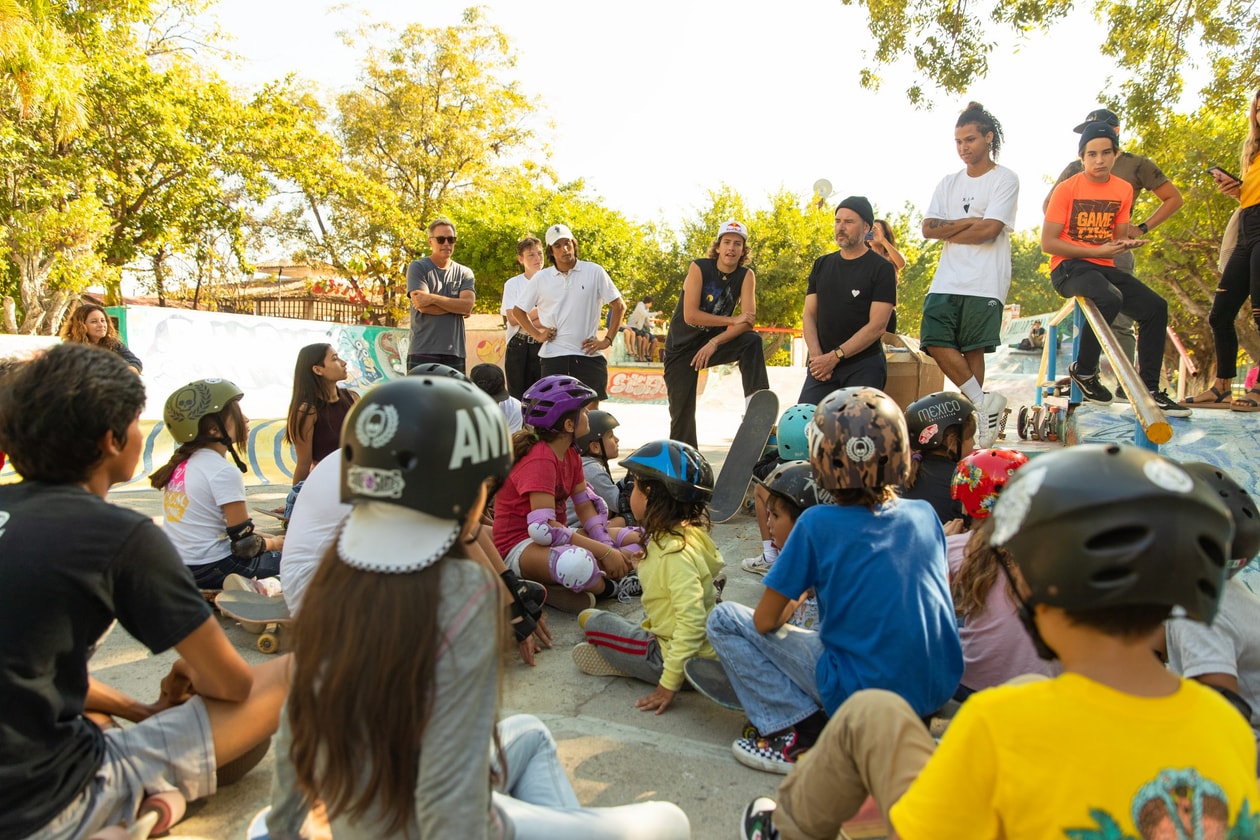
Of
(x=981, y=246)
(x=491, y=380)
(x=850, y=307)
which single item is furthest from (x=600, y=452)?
(x=981, y=246)

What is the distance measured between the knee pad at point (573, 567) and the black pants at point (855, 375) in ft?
8.57

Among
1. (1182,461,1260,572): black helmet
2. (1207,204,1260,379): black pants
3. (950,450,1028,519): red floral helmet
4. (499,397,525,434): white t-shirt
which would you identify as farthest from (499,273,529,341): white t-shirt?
(1182,461,1260,572): black helmet

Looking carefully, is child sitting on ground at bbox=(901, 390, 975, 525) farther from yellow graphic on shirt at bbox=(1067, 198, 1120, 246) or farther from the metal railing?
yellow graphic on shirt at bbox=(1067, 198, 1120, 246)

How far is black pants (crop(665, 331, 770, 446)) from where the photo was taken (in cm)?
711

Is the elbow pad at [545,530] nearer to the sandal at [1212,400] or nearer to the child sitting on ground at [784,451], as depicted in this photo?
the child sitting on ground at [784,451]

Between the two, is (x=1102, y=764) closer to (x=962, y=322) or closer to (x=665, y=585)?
(x=665, y=585)

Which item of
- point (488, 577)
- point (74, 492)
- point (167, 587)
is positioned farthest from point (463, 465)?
point (74, 492)

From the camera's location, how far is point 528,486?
4.43m

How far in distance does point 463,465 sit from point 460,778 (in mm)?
613

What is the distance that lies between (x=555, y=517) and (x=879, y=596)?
232 cm

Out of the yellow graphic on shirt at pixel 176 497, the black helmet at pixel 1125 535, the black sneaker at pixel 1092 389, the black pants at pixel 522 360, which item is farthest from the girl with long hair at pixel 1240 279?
the yellow graphic on shirt at pixel 176 497

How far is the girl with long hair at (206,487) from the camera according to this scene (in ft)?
13.4

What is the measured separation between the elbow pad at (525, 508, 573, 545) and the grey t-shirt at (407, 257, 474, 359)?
11.6ft

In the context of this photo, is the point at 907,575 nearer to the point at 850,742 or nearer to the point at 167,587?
the point at 850,742
